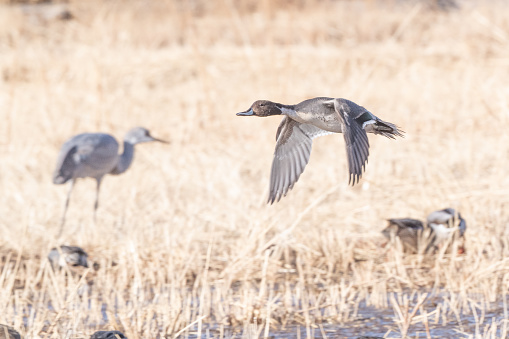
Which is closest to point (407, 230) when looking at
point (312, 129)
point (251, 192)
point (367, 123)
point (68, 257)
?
point (312, 129)

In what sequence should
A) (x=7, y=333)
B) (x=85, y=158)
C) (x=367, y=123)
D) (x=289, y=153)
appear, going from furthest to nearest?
(x=85, y=158) → (x=289, y=153) → (x=367, y=123) → (x=7, y=333)

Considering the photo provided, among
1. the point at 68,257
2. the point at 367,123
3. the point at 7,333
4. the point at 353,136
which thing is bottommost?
the point at 7,333

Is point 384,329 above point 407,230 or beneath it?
beneath

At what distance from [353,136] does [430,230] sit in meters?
2.10

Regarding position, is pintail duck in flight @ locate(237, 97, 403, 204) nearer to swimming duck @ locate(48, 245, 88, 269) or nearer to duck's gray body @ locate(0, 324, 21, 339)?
duck's gray body @ locate(0, 324, 21, 339)

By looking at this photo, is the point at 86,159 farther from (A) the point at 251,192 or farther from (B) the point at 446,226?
(B) the point at 446,226

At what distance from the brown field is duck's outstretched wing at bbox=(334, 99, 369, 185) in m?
0.91

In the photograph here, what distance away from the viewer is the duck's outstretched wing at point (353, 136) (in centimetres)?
370

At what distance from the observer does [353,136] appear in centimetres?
382

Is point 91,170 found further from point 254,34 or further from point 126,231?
point 254,34

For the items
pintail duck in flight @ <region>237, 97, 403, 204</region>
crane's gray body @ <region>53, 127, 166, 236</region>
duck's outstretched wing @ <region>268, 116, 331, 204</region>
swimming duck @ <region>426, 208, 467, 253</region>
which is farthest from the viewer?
crane's gray body @ <region>53, 127, 166, 236</region>

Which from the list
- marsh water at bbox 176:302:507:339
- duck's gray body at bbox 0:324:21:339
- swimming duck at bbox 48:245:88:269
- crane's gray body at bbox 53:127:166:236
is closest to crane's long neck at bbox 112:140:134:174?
crane's gray body at bbox 53:127:166:236

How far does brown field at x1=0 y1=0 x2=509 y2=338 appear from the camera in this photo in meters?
4.79

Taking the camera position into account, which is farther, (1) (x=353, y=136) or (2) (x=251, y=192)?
(2) (x=251, y=192)
